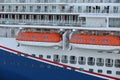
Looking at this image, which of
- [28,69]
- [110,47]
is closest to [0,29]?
[28,69]

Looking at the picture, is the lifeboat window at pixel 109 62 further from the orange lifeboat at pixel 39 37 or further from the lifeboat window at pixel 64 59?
the orange lifeboat at pixel 39 37

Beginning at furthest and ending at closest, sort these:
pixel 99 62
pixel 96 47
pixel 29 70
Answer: pixel 29 70, pixel 99 62, pixel 96 47

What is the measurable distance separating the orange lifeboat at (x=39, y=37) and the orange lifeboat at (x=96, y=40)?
0.71 metres

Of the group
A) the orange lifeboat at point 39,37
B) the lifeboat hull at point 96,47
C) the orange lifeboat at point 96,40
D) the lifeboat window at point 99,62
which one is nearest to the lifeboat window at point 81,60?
the lifeboat window at point 99,62

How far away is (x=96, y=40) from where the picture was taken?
16578mm

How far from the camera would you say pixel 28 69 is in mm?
18203

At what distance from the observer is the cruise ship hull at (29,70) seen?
17562mm

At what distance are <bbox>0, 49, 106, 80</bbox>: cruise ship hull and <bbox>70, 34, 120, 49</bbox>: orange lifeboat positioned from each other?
1386mm

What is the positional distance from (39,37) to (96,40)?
2373mm

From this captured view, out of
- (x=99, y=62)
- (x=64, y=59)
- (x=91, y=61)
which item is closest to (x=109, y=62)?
(x=99, y=62)

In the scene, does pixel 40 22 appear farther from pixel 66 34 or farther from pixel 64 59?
pixel 64 59

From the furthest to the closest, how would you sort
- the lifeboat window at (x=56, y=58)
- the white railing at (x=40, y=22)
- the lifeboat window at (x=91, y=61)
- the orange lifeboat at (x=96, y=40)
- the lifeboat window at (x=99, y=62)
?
the lifeboat window at (x=56, y=58) < the white railing at (x=40, y=22) < the lifeboat window at (x=91, y=61) < the lifeboat window at (x=99, y=62) < the orange lifeboat at (x=96, y=40)

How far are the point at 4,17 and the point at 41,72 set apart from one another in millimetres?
2985

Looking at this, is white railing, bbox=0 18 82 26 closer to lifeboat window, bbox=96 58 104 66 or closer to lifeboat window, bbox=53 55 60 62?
lifeboat window, bbox=53 55 60 62
